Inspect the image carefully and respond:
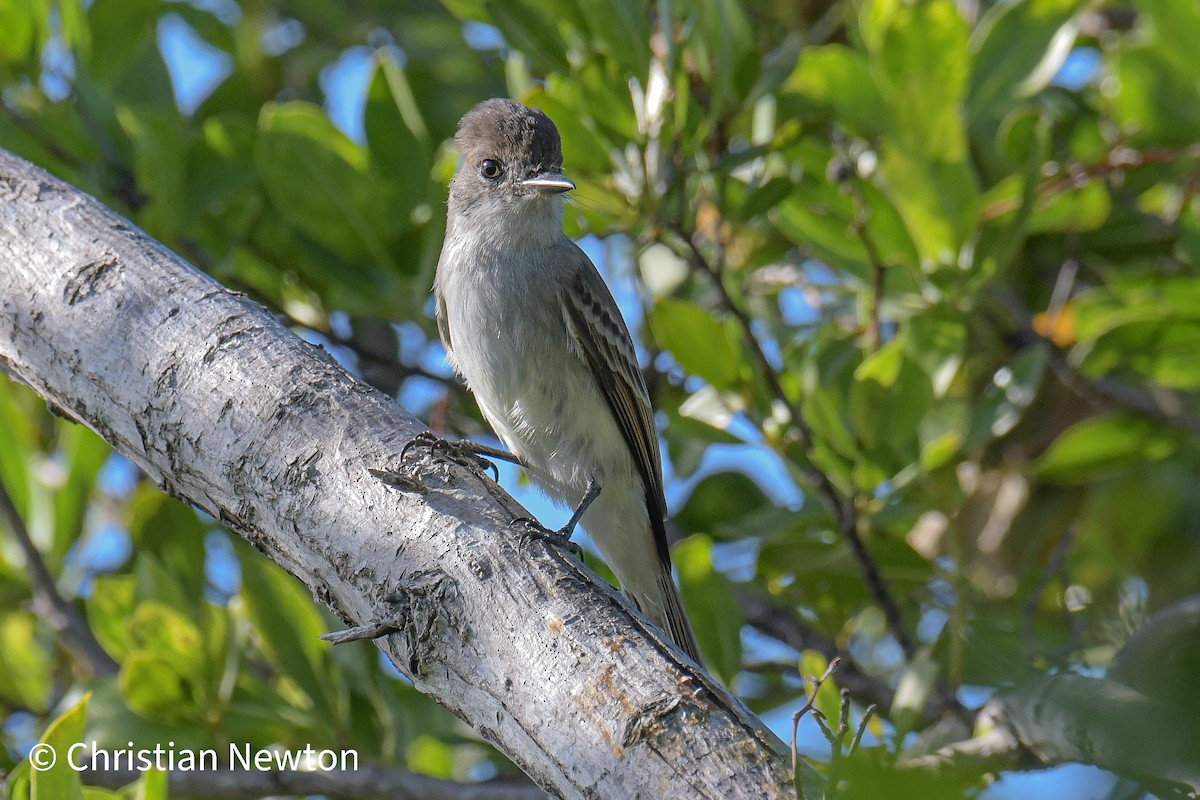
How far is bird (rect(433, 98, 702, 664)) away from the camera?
383 centimetres

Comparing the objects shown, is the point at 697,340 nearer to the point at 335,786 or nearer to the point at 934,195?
the point at 934,195

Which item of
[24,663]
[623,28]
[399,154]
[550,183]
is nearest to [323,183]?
[399,154]

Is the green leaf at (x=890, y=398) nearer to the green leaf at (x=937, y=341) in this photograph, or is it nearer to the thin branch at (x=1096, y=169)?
the green leaf at (x=937, y=341)

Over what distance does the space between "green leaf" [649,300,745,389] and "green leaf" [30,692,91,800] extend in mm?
1856

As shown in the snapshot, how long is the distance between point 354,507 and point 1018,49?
2.52 m

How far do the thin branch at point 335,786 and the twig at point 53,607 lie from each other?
77 centimetres

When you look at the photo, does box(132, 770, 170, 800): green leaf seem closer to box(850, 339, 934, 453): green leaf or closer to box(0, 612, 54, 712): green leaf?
box(0, 612, 54, 712): green leaf

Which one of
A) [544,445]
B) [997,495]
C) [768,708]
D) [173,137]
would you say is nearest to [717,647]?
[768,708]

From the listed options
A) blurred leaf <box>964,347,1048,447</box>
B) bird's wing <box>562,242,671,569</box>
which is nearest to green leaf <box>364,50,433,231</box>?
bird's wing <box>562,242,671,569</box>

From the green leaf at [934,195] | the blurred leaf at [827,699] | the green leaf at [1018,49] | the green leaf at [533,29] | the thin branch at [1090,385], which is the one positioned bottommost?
the blurred leaf at [827,699]

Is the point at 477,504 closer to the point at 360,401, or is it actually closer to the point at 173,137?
the point at 360,401

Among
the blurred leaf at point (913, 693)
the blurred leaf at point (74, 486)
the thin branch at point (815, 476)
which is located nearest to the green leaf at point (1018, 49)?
the thin branch at point (815, 476)

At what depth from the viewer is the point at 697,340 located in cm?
343

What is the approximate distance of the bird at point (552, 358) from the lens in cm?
383
